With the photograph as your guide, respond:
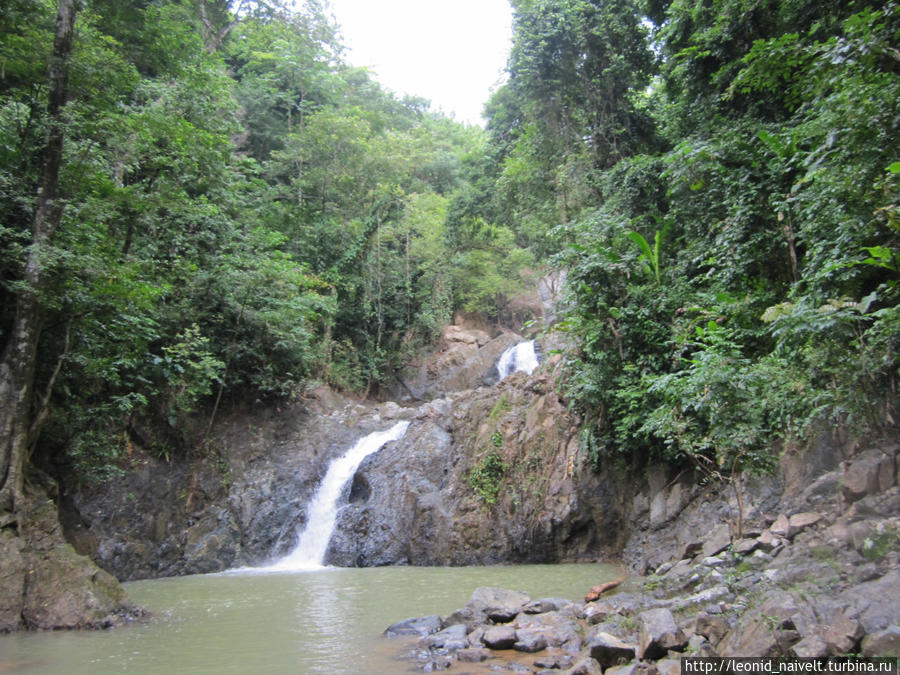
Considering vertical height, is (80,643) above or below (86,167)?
below

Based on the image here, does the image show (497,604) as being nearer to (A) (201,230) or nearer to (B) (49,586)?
(B) (49,586)

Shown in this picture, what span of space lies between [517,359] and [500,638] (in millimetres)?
15967

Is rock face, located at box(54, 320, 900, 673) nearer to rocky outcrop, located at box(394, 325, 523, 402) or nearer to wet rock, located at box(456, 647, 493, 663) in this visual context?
wet rock, located at box(456, 647, 493, 663)

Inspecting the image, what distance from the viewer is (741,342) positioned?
27.2 feet

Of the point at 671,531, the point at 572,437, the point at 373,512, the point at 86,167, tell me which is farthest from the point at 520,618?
the point at 86,167

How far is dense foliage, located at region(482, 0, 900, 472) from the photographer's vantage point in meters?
5.61

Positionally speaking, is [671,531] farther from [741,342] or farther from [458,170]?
[458,170]

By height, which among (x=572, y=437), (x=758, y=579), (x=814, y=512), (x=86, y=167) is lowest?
(x=758, y=579)

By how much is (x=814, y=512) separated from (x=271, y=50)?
27692 millimetres

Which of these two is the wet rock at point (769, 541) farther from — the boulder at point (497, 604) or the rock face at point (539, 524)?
the boulder at point (497, 604)

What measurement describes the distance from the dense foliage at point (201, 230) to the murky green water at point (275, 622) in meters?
2.89

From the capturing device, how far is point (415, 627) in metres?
6.08

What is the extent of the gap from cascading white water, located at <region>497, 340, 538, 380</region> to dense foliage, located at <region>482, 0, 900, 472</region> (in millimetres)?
5507

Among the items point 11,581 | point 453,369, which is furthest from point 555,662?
point 453,369
